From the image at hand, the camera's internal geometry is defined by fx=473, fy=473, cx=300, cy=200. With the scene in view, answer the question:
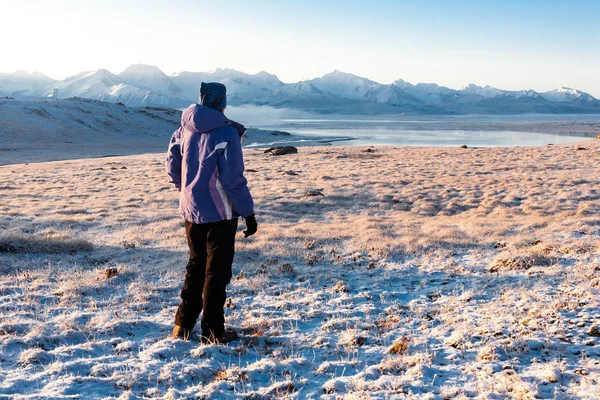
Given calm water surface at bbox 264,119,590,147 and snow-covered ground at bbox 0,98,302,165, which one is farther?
calm water surface at bbox 264,119,590,147

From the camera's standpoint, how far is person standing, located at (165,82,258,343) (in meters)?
4.88

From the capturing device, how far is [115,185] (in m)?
22.9

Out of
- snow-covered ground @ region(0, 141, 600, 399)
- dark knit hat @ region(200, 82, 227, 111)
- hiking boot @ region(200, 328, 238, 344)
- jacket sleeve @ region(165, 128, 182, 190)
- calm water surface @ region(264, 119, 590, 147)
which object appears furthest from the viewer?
calm water surface @ region(264, 119, 590, 147)

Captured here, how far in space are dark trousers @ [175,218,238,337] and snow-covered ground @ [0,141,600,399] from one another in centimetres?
29

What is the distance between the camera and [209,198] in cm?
497

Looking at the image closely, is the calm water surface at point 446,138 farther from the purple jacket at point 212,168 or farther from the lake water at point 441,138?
the purple jacket at point 212,168

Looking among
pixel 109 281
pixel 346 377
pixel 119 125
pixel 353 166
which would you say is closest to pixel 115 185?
pixel 353 166

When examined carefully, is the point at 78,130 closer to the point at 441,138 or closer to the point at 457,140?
the point at 441,138

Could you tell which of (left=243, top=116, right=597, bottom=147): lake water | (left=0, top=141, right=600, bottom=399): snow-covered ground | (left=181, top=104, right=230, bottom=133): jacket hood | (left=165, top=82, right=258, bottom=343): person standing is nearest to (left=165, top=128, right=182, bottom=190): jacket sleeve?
(left=165, top=82, right=258, bottom=343): person standing

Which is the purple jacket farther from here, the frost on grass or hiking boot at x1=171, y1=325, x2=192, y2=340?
the frost on grass

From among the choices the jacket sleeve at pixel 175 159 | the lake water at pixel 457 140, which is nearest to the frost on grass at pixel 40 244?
the jacket sleeve at pixel 175 159

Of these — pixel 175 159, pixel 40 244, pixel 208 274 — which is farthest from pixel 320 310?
pixel 40 244

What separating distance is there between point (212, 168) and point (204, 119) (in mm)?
508

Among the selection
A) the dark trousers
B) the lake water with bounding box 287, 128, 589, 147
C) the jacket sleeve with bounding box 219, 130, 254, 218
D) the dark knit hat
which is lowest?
the dark trousers
